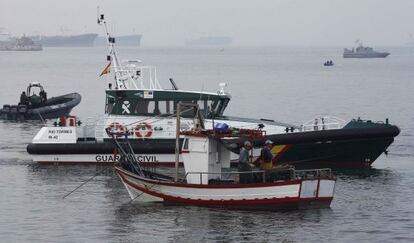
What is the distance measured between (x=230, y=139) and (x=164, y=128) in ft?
26.6

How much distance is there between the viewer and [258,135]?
33.3 m

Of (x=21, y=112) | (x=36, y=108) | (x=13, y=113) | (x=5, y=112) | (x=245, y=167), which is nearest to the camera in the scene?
(x=245, y=167)

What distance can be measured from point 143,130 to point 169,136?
3.63ft

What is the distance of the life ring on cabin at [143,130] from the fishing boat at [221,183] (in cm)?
794

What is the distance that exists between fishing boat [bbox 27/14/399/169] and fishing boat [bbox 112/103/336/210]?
6.92 m

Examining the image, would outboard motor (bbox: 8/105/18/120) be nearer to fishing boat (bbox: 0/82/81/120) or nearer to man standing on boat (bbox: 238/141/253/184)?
fishing boat (bbox: 0/82/81/120)

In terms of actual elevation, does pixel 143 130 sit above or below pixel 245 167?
above

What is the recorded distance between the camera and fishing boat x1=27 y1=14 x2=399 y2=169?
41.2 meters

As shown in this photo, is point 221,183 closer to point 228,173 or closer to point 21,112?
point 228,173

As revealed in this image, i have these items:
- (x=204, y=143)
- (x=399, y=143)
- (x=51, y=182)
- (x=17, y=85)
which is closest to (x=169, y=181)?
(x=204, y=143)

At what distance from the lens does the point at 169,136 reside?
1679 inches

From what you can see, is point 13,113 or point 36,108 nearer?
point 36,108

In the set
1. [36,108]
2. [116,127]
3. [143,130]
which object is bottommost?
[36,108]

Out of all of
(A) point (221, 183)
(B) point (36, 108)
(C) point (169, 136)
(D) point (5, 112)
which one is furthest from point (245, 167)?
(D) point (5, 112)
